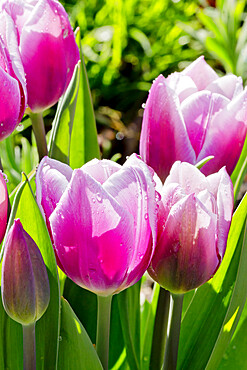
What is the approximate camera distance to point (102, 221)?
1.56 ft

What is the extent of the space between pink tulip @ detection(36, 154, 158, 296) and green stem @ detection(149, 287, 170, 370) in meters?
0.18

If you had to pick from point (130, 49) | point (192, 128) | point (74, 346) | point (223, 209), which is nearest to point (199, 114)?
point (192, 128)

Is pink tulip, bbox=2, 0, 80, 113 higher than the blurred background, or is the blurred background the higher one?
pink tulip, bbox=2, 0, 80, 113

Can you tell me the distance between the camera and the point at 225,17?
221cm

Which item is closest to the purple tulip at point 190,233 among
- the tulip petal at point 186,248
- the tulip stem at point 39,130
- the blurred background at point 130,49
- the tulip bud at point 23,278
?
the tulip petal at point 186,248

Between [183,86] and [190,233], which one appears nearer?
[190,233]

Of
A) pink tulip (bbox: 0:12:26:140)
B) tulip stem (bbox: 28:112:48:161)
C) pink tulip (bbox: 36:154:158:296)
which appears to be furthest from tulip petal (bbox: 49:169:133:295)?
tulip stem (bbox: 28:112:48:161)

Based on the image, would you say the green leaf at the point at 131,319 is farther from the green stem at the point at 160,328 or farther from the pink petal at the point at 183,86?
the pink petal at the point at 183,86

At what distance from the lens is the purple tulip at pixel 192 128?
60cm

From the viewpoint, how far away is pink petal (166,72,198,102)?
2.14 ft

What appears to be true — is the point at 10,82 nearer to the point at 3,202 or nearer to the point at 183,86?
the point at 3,202

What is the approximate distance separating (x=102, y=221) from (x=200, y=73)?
28 centimetres

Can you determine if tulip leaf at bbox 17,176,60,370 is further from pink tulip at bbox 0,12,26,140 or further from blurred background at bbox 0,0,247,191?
blurred background at bbox 0,0,247,191

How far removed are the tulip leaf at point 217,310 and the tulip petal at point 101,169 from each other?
0.14m
